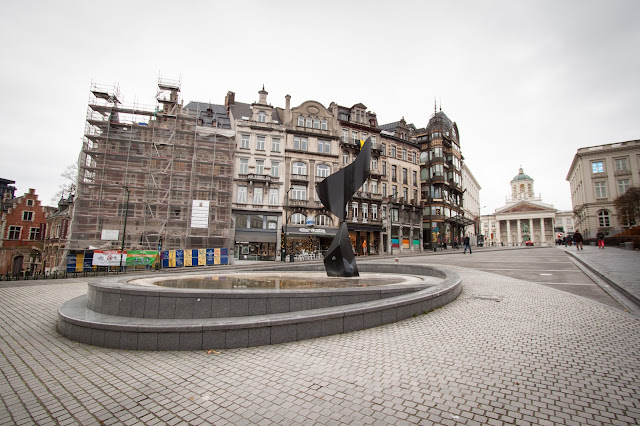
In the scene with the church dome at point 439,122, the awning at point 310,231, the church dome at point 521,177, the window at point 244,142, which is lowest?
the awning at point 310,231

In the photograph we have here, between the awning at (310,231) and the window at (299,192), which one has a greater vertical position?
the window at (299,192)

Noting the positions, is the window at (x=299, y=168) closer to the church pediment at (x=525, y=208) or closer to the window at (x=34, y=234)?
the window at (x=34, y=234)

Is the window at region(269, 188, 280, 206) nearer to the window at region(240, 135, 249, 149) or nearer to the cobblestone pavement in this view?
the window at region(240, 135, 249, 149)

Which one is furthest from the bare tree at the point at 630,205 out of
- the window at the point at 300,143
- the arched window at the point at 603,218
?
the window at the point at 300,143

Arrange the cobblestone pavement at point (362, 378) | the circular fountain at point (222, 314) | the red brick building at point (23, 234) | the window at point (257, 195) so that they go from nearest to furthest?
the cobblestone pavement at point (362, 378)
the circular fountain at point (222, 314)
the window at point (257, 195)
the red brick building at point (23, 234)

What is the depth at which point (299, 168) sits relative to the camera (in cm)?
3725

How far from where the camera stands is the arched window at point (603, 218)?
5306cm

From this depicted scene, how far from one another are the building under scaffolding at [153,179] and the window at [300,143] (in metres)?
8.04

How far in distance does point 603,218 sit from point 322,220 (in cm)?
5365

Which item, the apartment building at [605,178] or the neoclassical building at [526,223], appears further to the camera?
the neoclassical building at [526,223]

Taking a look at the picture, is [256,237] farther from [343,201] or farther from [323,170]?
[343,201]

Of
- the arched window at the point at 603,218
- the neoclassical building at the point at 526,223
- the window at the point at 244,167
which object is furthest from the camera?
the neoclassical building at the point at 526,223

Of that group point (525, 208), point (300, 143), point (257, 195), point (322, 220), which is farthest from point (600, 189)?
point (257, 195)

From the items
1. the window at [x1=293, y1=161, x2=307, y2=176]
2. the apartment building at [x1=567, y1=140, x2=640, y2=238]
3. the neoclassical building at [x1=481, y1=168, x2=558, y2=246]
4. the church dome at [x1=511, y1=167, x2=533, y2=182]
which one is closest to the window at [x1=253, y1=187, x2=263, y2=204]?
the window at [x1=293, y1=161, x2=307, y2=176]
